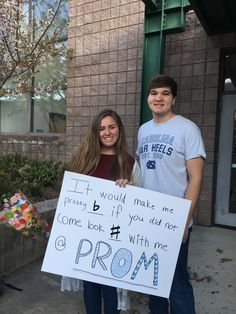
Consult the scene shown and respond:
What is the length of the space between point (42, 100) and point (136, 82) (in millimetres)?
2666

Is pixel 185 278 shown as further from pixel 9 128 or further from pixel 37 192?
pixel 9 128

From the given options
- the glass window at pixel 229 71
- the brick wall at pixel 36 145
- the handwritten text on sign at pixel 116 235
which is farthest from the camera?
the brick wall at pixel 36 145

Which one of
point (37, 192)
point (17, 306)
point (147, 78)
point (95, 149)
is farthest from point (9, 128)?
point (95, 149)

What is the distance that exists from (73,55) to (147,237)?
5089 mm

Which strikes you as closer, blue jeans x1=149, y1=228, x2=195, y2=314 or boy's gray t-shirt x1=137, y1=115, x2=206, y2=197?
boy's gray t-shirt x1=137, y1=115, x2=206, y2=197

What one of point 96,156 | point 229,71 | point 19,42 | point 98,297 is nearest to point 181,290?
point 98,297

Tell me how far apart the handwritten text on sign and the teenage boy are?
0.50ft

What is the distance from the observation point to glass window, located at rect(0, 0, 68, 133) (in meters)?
6.45

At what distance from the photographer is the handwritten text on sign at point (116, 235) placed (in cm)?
198

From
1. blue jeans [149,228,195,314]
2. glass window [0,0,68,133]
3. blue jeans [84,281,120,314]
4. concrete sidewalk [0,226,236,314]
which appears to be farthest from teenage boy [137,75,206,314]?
glass window [0,0,68,133]

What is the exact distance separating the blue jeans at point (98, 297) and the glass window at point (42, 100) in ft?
16.1

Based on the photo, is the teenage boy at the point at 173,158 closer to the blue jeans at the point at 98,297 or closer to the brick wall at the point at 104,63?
the blue jeans at the point at 98,297

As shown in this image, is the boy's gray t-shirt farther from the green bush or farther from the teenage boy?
the green bush

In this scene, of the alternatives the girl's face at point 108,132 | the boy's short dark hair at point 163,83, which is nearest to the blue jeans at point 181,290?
the girl's face at point 108,132
